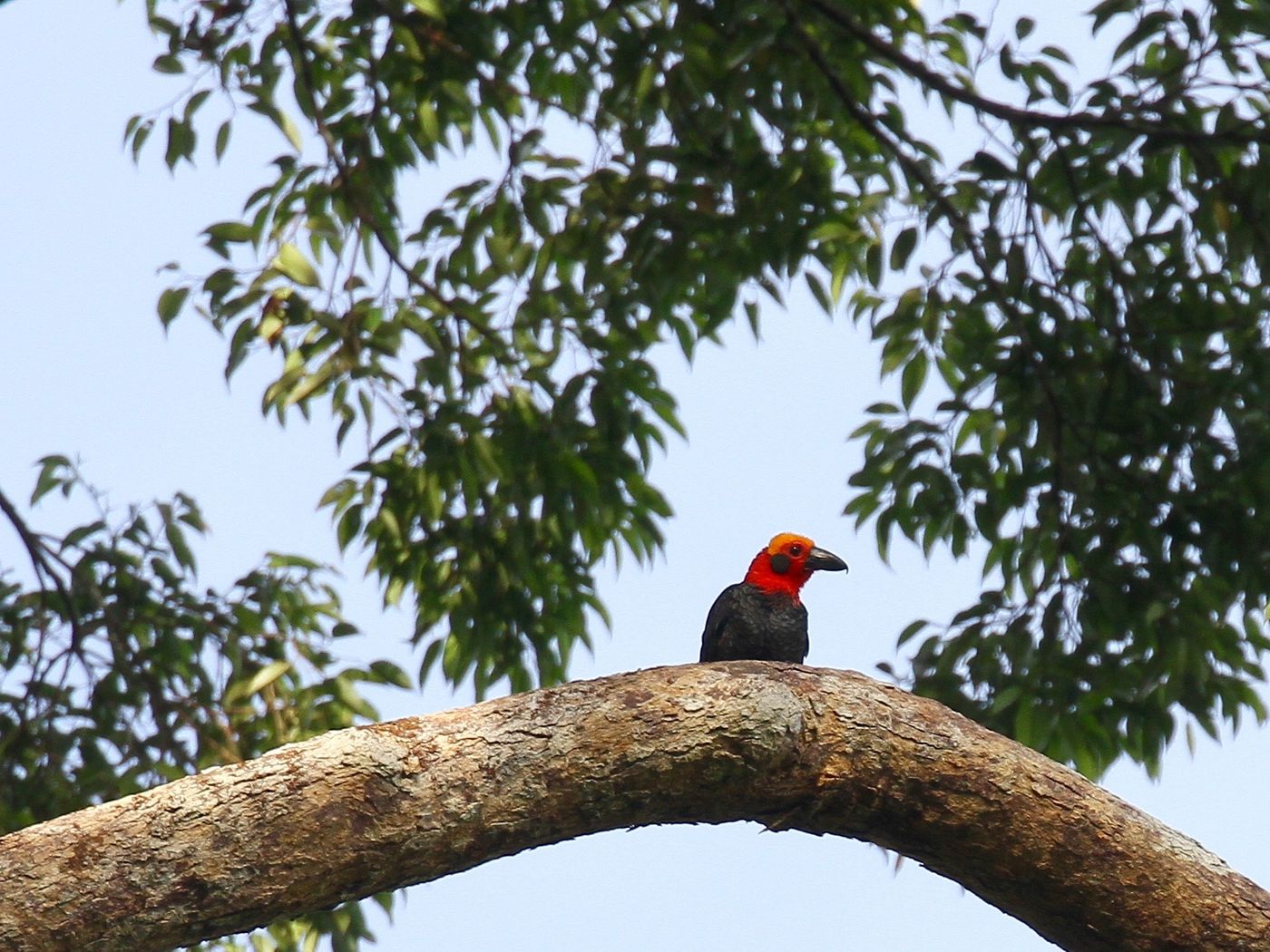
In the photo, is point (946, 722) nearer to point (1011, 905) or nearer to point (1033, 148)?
point (1011, 905)

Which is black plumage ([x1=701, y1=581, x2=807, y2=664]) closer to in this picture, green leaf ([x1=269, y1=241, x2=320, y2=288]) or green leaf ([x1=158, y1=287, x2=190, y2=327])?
green leaf ([x1=269, y1=241, x2=320, y2=288])

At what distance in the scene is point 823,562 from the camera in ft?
16.9

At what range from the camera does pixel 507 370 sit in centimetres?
567

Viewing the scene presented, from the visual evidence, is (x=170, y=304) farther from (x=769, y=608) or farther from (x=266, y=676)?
(x=769, y=608)

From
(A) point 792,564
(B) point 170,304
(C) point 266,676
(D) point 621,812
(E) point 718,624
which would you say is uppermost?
(B) point 170,304

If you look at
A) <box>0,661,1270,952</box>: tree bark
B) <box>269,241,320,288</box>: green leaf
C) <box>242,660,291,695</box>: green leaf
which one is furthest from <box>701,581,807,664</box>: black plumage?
<box>0,661,1270,952</box>: tree bark

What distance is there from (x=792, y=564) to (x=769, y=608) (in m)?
0.27

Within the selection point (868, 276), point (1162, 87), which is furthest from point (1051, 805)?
point (1162, 87)

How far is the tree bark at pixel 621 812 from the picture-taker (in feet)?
7.35

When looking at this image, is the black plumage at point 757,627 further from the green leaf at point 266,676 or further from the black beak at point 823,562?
the green leaf at point 266,676

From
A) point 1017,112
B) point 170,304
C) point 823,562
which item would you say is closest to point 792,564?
point 823,562

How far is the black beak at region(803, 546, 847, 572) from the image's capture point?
514cm

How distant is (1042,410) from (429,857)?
3.21m

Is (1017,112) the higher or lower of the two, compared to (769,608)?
higher
